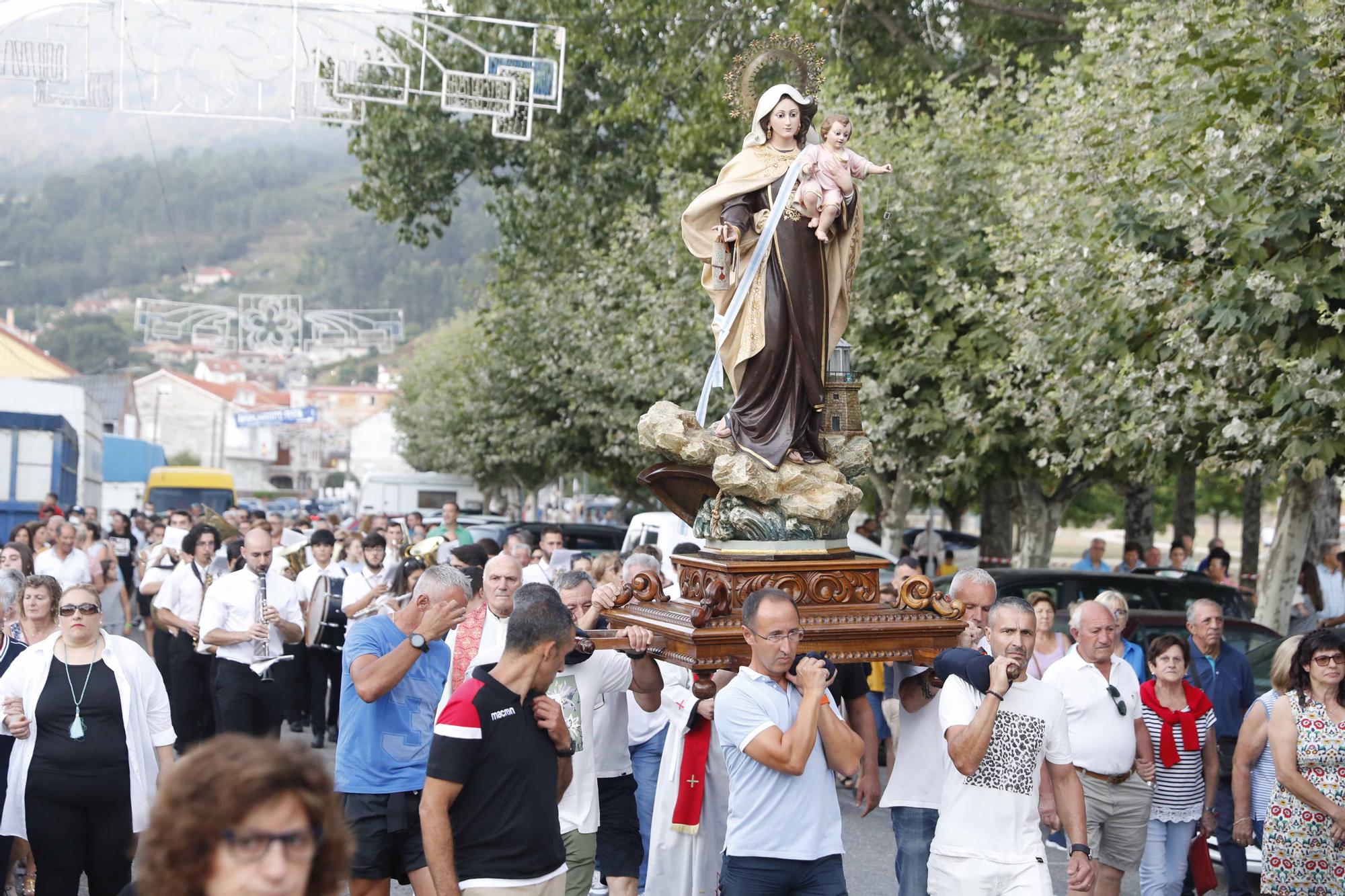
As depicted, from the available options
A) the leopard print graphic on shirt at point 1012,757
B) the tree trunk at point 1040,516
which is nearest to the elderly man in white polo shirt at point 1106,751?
the leopard print graphic on shirt at point 1012,757

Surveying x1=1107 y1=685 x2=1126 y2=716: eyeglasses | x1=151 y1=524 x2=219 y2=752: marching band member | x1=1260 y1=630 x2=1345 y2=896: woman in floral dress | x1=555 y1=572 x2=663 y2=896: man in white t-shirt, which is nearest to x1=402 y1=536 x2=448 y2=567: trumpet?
x1=151 y1=524 x2=219 y2=752: marching band member

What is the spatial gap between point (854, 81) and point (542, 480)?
853 inches

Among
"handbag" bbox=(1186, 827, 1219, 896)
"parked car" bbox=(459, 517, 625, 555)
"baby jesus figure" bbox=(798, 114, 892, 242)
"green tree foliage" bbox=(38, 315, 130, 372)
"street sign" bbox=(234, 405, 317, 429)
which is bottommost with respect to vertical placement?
"handbag" bbox=(1186, 827, 1219, 896)

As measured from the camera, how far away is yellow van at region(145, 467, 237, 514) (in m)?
44.0

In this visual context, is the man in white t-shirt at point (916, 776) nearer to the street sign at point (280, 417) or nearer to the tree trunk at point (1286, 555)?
the tree trunk at point (1286, 555)

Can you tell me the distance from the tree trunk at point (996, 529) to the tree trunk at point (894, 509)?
2.21 m

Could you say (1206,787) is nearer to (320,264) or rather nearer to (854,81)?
(854,81)

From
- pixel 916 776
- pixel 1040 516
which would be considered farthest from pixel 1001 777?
pixel 1040 516

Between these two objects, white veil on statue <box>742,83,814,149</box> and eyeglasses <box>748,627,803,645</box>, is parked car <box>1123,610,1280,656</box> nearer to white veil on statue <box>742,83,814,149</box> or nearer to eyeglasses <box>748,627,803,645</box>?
white veil on statue <box>742,83,814,149</box>

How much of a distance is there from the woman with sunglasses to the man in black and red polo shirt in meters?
2.24

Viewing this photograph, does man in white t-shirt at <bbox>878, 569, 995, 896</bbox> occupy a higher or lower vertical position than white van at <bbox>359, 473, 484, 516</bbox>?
lower

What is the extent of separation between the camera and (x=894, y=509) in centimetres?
2228

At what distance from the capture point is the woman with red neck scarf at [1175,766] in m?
7.93

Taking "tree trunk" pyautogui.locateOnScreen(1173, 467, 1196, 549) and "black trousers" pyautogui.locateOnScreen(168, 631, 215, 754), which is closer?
"black trousers" pyautogui.locateOnScreen(168, 631, 215, 754)
